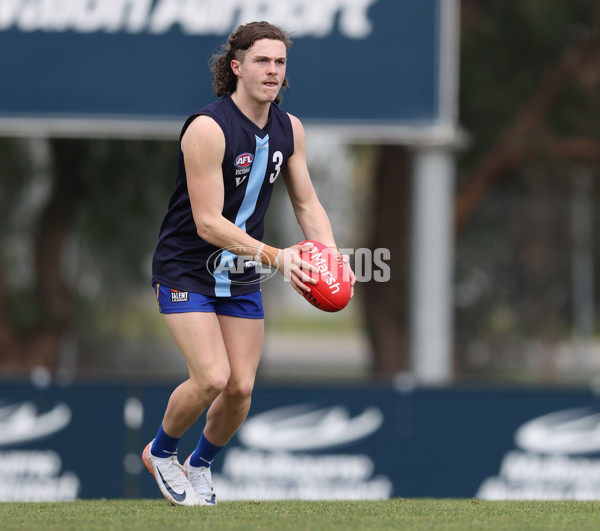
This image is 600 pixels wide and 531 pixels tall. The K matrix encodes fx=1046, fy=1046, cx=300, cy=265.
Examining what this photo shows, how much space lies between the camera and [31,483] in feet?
27.5

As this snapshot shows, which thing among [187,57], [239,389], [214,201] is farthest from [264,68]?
[187,57]

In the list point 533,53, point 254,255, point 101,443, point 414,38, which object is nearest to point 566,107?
point 533,53

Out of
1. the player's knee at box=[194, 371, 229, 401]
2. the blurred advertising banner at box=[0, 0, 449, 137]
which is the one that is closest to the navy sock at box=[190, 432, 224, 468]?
the player's knee at box=[194, 371, 229, 401]

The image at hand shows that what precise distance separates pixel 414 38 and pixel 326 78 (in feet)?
2.83

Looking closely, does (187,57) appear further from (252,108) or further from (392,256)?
(392,256)

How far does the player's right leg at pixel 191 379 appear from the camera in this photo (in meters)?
5.02

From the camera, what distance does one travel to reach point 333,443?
8.47 meters

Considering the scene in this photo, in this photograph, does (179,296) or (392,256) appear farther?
(392,256)

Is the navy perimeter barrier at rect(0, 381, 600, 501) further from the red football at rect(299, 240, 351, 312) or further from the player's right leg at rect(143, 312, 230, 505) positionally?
the red football at rect(299, 240, 351, 312)

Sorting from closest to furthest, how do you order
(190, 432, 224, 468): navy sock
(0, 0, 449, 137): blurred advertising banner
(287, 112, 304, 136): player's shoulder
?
(287, 112, 304, 136): player's shoulder < (190, 432, 224, 468): navy sock < (0, 0, 449, 137): blurred advertising banner

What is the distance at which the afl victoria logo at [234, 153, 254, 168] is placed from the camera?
5.02m

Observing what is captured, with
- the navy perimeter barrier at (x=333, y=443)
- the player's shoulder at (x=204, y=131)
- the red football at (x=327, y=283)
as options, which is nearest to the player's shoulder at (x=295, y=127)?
the player's shoulder at (x=204, y=131)

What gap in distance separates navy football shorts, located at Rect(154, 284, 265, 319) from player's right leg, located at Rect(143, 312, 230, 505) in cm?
4

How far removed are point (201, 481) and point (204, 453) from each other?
15cm
